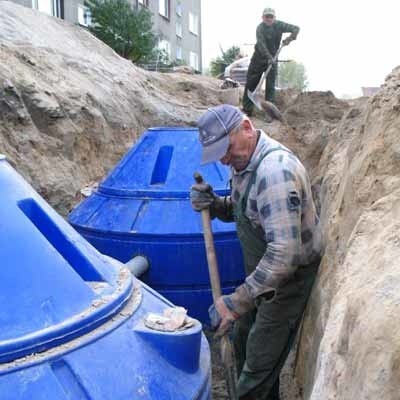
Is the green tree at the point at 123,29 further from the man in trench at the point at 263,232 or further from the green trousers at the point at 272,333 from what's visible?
the green trousers at the point at 272,333

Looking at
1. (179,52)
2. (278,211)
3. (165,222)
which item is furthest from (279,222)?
(179,52)

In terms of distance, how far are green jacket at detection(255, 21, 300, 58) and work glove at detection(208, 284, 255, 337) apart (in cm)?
724

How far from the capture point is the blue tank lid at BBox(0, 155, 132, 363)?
158 cm

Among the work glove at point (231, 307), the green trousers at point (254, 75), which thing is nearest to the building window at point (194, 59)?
the green trousers at point (254, 75)

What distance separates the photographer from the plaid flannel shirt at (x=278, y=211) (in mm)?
2586

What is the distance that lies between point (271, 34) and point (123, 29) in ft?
20.6

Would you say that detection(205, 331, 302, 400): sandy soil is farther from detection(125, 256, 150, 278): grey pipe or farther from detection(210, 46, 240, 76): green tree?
detection(210, 46, 240, 76): green tree

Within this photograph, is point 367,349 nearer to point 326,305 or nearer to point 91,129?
point 326,305

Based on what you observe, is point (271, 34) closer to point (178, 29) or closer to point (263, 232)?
point (263, 232)

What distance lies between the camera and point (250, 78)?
9.71 meters

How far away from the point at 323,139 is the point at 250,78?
382cm

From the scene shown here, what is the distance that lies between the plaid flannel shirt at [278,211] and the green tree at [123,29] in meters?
12.6

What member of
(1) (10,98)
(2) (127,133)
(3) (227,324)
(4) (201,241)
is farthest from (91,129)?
(3) (227,324)

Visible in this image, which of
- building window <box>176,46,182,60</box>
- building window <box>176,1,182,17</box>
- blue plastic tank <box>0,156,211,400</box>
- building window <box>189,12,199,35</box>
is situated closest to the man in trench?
blue plastic tank <box>0,156,211,400</box>
